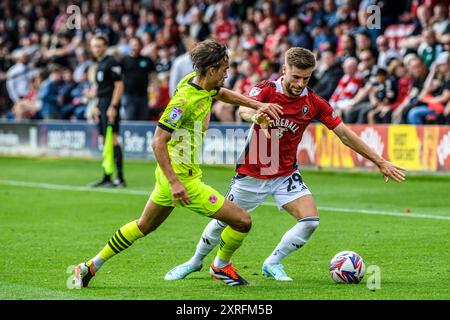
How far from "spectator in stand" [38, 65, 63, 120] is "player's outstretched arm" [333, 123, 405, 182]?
59.5ft

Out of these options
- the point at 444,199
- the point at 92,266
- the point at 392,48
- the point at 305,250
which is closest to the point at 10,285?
the point at 92,266

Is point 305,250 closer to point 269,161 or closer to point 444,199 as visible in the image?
point 269,161

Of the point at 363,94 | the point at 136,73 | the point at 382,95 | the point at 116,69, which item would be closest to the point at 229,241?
the point at 116,69

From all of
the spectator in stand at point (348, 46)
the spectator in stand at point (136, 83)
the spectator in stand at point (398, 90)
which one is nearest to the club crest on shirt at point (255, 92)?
the spectator in stand at point (398, 90)

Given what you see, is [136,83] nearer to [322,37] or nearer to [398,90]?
[322,37]

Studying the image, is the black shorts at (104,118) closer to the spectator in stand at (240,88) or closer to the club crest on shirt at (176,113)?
the spectator in stand at (240,88)

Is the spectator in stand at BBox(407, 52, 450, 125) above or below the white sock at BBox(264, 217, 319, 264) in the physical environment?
above

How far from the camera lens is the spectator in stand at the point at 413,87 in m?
18.1

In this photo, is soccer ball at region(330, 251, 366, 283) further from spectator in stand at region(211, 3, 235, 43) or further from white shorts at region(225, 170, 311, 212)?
spectator in stand at region(211, 3, 235, 43)

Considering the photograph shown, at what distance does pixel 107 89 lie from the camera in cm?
1655

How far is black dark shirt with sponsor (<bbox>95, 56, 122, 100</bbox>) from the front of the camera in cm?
1634

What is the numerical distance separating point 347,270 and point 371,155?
977mm

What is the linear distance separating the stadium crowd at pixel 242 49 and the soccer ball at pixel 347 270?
9.33 metres

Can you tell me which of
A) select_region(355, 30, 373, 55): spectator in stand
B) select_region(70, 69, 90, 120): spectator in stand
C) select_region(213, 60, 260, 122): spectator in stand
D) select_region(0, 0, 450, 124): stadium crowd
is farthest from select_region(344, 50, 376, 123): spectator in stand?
select_region(70, 69, 90, 120): spectator in stand
